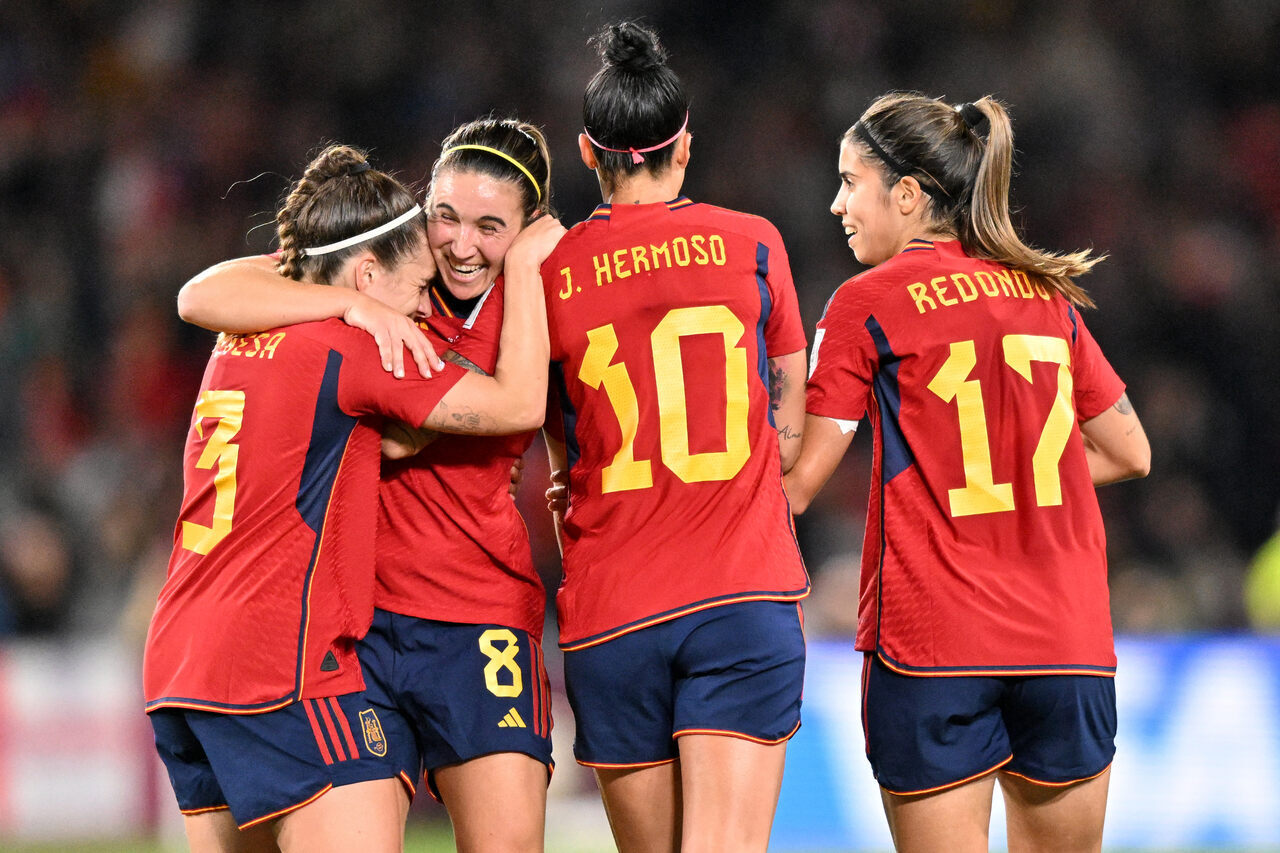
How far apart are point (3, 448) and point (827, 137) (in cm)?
732

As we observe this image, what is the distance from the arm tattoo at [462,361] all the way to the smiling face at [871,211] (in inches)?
42.5

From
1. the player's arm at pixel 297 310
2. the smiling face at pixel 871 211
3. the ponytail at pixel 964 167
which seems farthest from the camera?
the smiling face at pixel 871 211

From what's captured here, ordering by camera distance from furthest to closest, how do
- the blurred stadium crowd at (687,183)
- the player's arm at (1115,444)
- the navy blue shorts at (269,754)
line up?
the blurred stadium crowd at (687,183)
the player's arm at (1115,444)
the navy blue shorts at (269,754)

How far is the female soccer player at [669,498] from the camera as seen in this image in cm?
345

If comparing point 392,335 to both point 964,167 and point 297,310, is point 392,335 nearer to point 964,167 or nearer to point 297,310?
point 297,310

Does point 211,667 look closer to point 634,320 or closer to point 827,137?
point 634,320

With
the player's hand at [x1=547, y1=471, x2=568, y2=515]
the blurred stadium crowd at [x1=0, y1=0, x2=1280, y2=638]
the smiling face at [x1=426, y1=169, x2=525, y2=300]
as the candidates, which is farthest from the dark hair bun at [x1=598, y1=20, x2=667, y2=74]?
the blurred stadium crowd at [x1=0, y1=0, x2=1280, y2=638]

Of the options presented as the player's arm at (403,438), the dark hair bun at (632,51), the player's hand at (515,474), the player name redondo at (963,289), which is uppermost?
the dark hair bun at (632,51)

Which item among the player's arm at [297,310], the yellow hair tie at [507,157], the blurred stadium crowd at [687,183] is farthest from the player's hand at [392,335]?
the blurred stadium crowd at [687,183]

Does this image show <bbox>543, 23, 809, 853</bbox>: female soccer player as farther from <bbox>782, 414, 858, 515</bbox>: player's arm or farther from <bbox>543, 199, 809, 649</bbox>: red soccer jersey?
<bbox>782, 414, 858, 515</bbox>: player's arm

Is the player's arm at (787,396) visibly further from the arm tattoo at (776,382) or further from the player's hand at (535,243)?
the player's hand at (535,243)

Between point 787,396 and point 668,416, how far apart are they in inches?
16.8

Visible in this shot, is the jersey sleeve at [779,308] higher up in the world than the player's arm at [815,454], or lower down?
higher up

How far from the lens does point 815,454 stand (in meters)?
3.80
